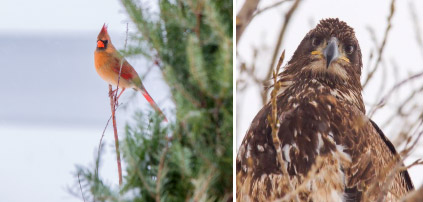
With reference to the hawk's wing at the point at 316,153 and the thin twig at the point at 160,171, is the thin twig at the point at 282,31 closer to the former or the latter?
the hawk's wing at the point at 316,153

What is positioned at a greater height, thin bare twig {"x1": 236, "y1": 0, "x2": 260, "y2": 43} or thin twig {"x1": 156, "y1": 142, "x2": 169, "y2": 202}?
thin bare twig {"x1": 236, "y1": 0, "x2": 260, "y2": 43}

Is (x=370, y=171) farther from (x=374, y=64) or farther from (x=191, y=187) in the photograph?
(x=191, y=187)

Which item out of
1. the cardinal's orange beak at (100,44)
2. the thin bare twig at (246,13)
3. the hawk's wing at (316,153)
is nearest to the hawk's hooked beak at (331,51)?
the hawk's wing at (316,153)

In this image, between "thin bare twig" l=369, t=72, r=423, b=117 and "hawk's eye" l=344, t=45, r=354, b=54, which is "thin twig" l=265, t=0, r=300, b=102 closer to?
"hawk's eye" l=344, t=45, r=354, b=54

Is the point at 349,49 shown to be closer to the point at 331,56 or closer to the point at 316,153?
the point at 331,56

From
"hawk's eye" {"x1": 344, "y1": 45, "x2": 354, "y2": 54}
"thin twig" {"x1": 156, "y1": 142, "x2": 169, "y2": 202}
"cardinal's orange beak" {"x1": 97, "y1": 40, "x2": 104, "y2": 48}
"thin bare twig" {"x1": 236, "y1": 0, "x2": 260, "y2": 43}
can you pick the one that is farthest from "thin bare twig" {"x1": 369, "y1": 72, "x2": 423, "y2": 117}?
"cardinal's orange beak" {"x1": 97, "y1": 40, "x2": 104, "y2": 48}

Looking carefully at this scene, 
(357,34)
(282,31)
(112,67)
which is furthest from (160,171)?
(357,34)

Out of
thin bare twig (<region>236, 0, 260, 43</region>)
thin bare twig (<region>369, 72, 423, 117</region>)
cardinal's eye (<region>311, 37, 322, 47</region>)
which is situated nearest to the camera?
thin bare twig (<region>369, 72, 423, 117</region>)
